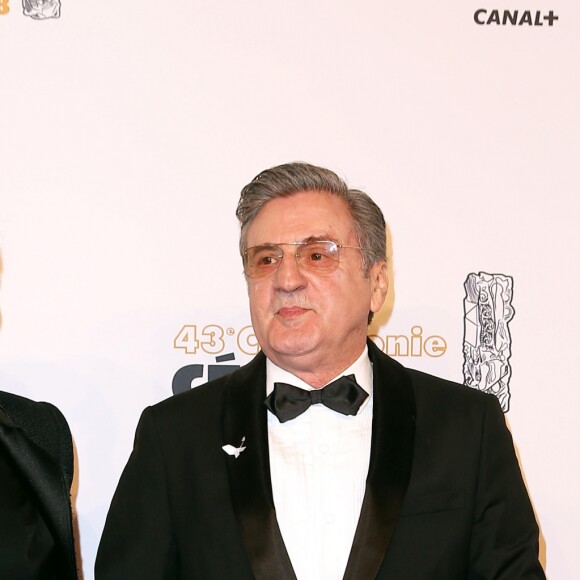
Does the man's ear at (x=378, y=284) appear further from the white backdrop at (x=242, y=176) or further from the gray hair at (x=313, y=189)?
the white backdrop at (x=242, y=176)

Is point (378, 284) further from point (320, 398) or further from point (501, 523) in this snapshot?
point (501, 523)

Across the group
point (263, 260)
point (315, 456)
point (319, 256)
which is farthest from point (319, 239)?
point (315, 456)

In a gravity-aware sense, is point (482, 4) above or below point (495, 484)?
above

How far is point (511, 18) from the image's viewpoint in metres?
2.93

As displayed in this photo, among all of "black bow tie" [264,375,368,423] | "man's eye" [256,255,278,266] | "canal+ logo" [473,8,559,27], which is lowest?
"black bow tie" [264,375,368,423]

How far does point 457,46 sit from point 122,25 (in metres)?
1.02

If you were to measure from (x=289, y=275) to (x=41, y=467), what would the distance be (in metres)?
0.73

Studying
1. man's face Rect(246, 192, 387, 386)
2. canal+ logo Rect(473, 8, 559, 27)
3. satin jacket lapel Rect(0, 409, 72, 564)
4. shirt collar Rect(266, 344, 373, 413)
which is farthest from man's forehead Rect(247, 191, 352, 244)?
canal+ logo Rect(473, 8, 559, 27)

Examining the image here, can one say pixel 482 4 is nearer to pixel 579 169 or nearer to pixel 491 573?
pixel 579 169

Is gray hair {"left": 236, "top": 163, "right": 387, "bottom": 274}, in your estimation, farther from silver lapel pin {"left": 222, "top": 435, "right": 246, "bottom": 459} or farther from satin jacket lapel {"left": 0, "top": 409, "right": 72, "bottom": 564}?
satin jacket lapel {"left": 0, "top": 409, "right": 72, "bottom": 564}

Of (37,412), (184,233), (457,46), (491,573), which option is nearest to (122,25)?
(184,233)

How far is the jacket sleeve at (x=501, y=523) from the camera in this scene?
7.11 ft

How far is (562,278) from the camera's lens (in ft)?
9.53

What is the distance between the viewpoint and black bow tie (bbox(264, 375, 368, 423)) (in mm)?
2268
